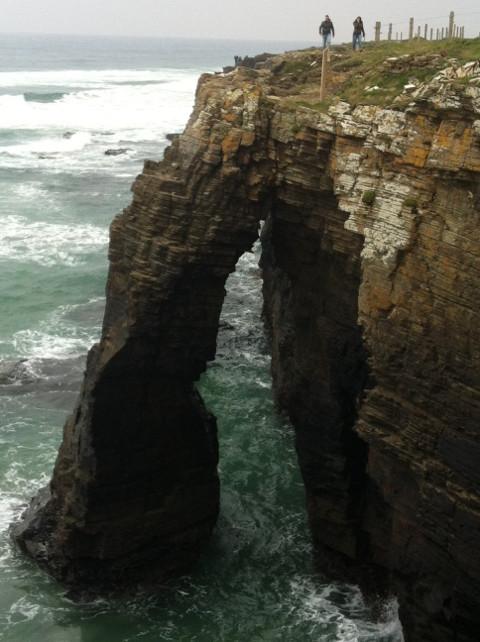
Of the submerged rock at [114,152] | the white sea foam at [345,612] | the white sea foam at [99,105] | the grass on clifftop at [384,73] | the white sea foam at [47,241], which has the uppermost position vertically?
the grass on clifftop at [384,73]

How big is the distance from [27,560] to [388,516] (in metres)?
8.86

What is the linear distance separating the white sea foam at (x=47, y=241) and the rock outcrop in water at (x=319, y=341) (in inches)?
910

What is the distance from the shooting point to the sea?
2081 cm

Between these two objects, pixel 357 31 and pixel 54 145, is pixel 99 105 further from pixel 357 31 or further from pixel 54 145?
pixel 357 31

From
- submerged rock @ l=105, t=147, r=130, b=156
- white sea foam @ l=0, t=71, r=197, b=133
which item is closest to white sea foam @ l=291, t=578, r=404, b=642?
submerged rock @ l=105, t=147, r=130, b=156

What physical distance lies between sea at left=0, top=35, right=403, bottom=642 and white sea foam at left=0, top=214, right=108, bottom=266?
102 millimetres

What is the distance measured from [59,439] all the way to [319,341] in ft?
34.4

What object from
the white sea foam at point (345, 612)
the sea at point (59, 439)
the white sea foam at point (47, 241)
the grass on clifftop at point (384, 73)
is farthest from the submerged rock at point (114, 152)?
the white sea foam at point (345, 612)

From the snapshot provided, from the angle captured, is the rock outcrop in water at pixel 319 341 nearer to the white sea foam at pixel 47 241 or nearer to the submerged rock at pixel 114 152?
the white sea foam at pixel 47 241

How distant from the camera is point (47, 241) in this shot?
49.3 m

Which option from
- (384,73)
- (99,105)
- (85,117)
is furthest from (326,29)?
(99,105)

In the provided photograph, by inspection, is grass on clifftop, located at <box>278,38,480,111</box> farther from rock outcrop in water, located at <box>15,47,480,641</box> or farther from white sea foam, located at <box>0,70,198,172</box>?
white sea foam, located at <box>0,70,198,172</box>

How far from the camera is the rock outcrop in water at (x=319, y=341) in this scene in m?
15.7

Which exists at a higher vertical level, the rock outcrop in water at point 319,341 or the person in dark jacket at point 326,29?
the person in dark jacket at point 326,29
